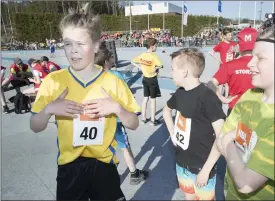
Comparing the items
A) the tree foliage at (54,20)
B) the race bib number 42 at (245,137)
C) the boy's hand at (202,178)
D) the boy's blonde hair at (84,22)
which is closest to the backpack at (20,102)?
the boy's blonde hair at (84,22)

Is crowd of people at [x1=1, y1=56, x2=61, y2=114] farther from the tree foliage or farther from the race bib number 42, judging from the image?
the tree foliage

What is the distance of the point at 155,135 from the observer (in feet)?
16.4

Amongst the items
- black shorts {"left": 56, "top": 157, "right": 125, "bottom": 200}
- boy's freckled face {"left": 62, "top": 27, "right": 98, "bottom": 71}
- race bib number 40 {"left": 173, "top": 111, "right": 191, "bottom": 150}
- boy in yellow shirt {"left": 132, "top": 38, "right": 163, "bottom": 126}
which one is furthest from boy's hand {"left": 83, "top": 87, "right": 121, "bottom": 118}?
boy in yellow shirt {"left": 132, "top": 38, "right": 163, "bottom": 126}

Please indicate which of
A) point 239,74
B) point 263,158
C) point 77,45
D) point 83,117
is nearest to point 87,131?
point 83,117

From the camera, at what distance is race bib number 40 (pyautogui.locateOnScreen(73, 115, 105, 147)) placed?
6.03 feet

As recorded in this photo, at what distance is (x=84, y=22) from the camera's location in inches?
71.8

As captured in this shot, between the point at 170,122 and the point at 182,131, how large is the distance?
0.28m

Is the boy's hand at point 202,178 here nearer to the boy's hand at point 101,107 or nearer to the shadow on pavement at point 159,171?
the boy's hand at point 101,107

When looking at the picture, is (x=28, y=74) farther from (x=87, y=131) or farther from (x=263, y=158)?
(x=263, y=158)

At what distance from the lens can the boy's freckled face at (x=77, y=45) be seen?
1.79m

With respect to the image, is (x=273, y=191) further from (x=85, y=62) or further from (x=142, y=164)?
(x=142, y=164)

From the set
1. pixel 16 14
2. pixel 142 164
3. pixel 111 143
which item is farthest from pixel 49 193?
pixel 16 14

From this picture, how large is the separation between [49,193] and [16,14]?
140 ft

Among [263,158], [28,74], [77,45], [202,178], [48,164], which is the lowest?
[48,164]
